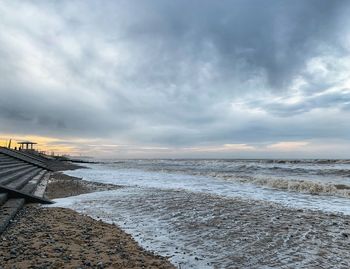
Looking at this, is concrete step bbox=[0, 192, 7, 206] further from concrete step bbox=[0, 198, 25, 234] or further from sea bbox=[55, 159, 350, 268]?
sea bbox=[55, 159, 350, 268]

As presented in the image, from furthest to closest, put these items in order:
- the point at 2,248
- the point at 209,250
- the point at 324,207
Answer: the point at 324,207, the point at 209,250, the point at 2,248

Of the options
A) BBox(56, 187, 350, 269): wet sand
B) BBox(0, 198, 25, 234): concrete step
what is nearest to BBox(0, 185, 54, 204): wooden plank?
BBox(0, 198, 25, 234): concrete step

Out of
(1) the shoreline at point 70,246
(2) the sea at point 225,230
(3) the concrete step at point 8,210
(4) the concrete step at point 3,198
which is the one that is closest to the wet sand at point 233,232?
(2) the sea at point 225,230

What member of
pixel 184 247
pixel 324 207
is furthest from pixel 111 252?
pixel 324 207

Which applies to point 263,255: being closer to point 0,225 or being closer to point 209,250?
point 209,250

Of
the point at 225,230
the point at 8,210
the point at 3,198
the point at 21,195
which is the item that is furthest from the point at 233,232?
the point at 21,195

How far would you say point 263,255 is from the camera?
556 centimetres

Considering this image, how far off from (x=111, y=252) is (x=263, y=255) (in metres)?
2.71

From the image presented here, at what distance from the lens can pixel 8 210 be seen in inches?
333

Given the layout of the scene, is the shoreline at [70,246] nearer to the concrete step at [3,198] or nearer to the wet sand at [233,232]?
the wet sand at [233,232]

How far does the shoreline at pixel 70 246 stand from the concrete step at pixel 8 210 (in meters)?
0.14

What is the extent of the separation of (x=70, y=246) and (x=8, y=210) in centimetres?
355

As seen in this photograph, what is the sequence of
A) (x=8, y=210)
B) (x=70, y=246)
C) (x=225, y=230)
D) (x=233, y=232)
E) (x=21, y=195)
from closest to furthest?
(x=70, y=246) < (x=233, y=232) < (x=225, y=230) < (x=8, y=210) < (x=21, y=195)

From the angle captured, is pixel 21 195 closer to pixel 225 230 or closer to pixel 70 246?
pixel 70 246
